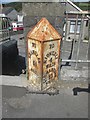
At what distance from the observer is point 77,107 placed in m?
3.86

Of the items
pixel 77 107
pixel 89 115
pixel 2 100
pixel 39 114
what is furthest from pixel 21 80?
pixel 89 115

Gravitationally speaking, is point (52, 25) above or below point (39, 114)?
above

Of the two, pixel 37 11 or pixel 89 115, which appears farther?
pixel 37 11

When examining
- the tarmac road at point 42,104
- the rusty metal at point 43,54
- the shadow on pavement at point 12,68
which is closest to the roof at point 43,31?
the rusty metal at point 43,54

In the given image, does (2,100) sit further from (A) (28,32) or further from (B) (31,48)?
(A) (28,32)

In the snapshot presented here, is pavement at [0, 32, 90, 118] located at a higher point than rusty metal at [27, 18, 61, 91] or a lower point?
lower

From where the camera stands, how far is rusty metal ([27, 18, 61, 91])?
3891 millimetres

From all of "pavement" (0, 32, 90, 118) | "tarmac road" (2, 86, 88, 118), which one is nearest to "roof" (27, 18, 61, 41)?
"pavement" (0, 32, 90, 118)

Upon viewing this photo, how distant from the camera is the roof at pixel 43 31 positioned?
152 inches

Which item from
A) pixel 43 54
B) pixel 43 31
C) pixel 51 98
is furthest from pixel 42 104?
pixel 43 31

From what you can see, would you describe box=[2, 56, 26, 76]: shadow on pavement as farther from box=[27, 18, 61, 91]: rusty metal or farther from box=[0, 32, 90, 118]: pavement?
box=[27, 18, 61, 91]: rusty metal

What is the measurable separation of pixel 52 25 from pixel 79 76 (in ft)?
4.72

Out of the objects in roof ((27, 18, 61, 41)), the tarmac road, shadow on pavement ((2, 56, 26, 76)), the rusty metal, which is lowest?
the tarmac road

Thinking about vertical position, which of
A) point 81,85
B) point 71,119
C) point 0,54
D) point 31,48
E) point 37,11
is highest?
point 37,11
